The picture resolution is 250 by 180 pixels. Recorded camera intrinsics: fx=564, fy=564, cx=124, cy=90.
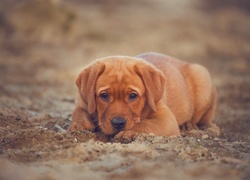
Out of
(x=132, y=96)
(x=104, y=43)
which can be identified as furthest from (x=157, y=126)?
(x=104, y=43)

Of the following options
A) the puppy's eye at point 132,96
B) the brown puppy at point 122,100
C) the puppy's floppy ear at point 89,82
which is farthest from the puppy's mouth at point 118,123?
the puppy's floppy ear at point 89,82

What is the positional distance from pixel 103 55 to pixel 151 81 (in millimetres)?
11331

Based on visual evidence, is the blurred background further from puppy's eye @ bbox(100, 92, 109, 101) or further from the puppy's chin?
puppy's eye @ bbox(100, 92, 109, 101)

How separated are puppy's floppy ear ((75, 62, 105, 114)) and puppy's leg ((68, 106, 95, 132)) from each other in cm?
15

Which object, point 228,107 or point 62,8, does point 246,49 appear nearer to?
point 62,8

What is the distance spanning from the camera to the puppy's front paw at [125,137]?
6309mm

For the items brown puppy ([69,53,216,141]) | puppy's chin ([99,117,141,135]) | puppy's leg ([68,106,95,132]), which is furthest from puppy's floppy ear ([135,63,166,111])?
puppy's leg ([68,106,95,132])

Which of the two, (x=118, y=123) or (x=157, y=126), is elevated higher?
(x=118, y=123)

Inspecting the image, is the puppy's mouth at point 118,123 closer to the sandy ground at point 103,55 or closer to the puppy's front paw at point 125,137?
the puppy's front paw at point 125,137

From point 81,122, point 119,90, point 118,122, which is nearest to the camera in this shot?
point 118,122

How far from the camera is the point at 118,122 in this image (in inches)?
246

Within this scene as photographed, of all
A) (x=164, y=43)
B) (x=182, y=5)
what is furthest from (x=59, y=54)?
(x=182, y=5)

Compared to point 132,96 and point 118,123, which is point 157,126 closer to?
point 132,96

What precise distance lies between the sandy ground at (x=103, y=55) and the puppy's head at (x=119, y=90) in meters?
0.29
